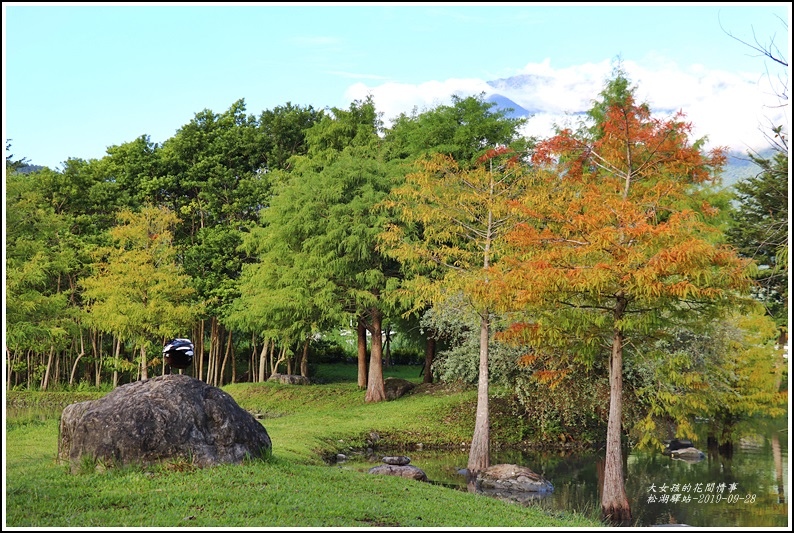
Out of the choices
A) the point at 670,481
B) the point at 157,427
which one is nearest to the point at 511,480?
the point at 670,481

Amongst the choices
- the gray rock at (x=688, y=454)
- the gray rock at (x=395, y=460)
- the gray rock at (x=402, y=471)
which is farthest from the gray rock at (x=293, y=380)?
the gray rock at (x=402, y=471)

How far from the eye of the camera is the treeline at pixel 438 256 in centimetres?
1425

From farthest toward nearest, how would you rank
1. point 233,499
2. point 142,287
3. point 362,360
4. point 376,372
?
point 362,360
point 376,372
point 142,287
point 233,499

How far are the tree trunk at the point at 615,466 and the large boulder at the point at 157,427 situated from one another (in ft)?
21.2

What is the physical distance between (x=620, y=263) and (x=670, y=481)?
6.97 metres

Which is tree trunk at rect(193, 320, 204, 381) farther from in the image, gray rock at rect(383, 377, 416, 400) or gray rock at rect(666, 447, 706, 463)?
gray rock at rect(666, 447, 706, 463)

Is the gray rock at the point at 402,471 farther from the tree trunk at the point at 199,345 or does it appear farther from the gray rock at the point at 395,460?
the tree trunk at the point at 199,345

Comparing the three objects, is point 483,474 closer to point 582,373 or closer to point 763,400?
point 582,373

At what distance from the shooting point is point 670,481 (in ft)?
57.8

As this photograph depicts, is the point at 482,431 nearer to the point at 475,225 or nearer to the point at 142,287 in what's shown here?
the point at 475,225

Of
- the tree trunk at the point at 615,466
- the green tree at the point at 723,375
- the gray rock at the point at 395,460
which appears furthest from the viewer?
the green tree at the point at 723,375

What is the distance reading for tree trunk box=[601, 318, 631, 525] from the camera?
13719 mm

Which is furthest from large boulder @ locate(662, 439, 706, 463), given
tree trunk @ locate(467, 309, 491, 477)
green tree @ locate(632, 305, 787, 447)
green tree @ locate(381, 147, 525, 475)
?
→ green tree @ locate(381, 147, 525, 475)

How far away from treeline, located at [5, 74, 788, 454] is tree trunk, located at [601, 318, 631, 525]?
9 centimetres
